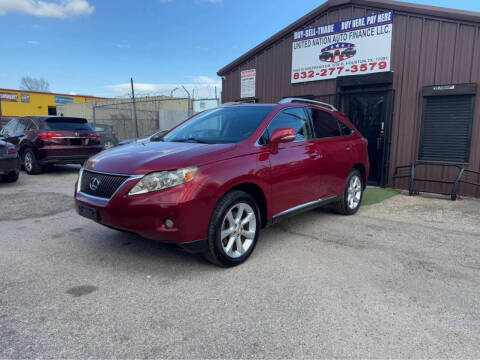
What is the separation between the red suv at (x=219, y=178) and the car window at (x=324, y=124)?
24mm

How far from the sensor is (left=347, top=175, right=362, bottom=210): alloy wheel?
18.5 feet

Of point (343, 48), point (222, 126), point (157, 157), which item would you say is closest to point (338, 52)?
point (343, 48)

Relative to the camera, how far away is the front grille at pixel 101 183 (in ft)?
10.7

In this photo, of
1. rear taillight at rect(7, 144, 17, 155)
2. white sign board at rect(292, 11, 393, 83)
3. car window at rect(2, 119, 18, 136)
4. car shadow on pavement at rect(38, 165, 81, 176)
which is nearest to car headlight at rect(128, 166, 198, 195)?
rear taillight at rect(7, 144, 17, 155)

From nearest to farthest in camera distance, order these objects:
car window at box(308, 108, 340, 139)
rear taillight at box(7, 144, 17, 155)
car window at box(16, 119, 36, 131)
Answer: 1. car window at box(308, 108, 340, 139)
2. rear taillight at box(7, 144, 17, 155)
3. car window at box(16, 119, 36, 131)

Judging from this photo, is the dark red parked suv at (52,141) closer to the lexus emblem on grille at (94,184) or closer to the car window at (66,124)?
the car window at (66,124)

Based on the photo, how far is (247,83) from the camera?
10.6 m

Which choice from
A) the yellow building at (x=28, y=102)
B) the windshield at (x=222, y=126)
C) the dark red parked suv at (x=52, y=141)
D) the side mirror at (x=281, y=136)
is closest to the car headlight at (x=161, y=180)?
the windshield at (x=222, y=126)

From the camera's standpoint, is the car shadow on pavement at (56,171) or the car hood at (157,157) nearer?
the car hood at (157,157)

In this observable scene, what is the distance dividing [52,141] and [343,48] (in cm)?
790

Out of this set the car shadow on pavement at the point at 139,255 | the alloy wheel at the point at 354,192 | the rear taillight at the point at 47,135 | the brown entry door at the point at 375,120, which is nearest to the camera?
the car shadow on pavement at the point at 139,255

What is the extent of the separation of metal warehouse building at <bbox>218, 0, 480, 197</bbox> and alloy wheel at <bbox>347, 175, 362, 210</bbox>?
2630 mm

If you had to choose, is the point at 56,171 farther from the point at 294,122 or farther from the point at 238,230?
the point at 238,230

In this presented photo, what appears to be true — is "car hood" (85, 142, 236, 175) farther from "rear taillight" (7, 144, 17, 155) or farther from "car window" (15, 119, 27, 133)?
"car window" (15, 119, 27, 133)
